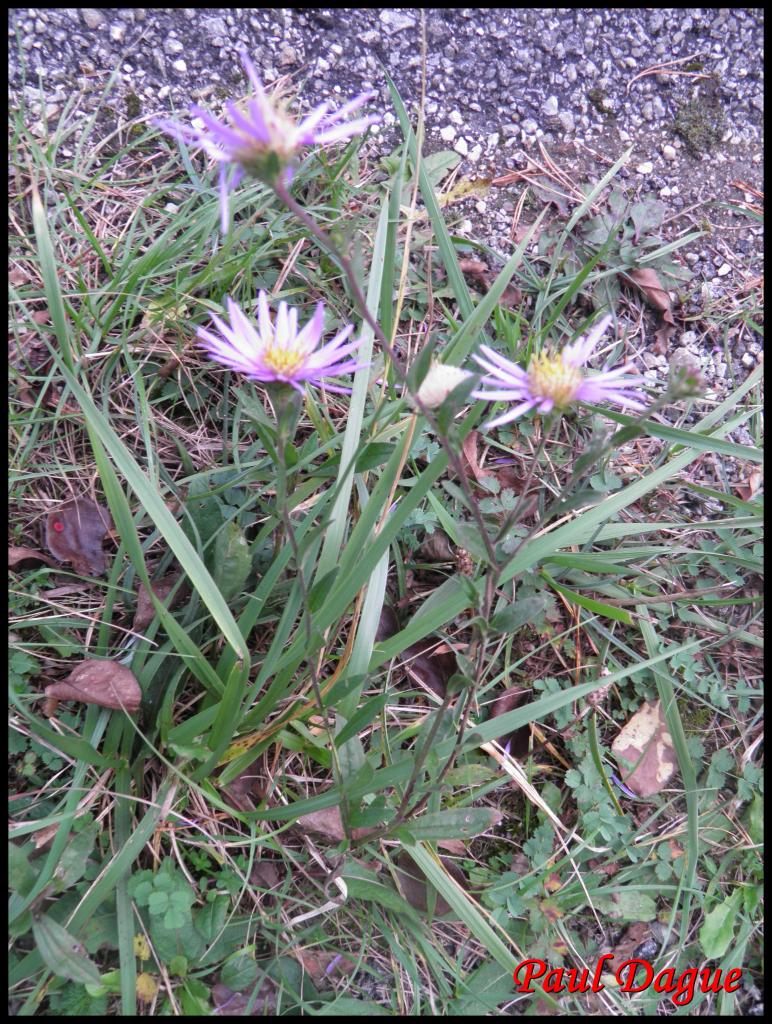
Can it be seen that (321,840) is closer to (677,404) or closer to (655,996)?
(655,996)

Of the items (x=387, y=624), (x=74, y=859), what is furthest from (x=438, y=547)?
(x=74, y=859)

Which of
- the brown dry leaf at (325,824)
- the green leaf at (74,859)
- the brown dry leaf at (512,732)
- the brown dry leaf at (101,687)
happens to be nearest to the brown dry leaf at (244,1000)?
the brown dry leaf at (325,824)

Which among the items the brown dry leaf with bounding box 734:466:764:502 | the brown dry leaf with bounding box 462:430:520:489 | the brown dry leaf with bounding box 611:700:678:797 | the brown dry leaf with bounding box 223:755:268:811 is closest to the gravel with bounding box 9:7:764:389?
the brown dry leaf with bounding box 734:466:764:502

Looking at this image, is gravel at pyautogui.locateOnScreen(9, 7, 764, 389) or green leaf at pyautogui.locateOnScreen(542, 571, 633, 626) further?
gravel at pyautogui.locateOnScreen(9, 7, 764, 389)

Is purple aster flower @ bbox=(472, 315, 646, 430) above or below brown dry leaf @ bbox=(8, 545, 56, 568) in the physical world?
above

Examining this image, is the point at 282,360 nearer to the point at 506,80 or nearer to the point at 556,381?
the point at 556,381

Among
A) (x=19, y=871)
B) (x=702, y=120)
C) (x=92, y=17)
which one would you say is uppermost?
(x=702, y=120)

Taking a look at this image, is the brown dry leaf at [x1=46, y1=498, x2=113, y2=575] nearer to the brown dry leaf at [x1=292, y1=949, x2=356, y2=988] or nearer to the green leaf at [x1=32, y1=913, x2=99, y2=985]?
the green leaf at [x1=32, y1=913, x2=99, y2=985]

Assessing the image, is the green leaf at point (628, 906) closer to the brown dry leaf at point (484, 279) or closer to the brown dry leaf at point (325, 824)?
the brown dry leaf at point (325, 824)
